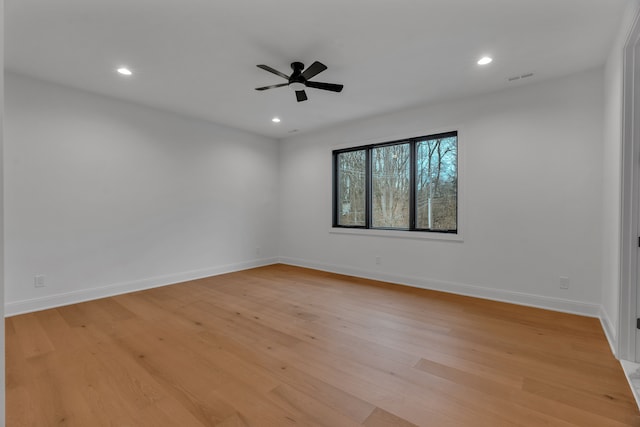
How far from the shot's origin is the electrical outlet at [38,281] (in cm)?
339

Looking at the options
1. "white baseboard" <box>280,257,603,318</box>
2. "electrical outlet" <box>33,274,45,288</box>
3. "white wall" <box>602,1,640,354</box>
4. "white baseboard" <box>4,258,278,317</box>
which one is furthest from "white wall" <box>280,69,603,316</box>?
"electrical outlet" <box>33,274,45,288</box>

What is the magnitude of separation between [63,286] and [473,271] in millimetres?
5020

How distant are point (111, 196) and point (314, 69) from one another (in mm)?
3171

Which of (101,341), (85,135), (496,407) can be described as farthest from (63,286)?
(496,407)

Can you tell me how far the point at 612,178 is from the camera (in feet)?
8.52

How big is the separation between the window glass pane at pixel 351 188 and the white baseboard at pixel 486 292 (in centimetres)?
84

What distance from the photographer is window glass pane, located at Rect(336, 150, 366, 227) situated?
16.9 ft

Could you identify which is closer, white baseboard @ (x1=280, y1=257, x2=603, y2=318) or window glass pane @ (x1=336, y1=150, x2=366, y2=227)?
white baseboard @ (x1=280, y1=257, x2=603, y2=318)

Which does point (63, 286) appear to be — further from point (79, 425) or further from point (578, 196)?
point (578, 196)

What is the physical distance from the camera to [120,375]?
210 centimetres

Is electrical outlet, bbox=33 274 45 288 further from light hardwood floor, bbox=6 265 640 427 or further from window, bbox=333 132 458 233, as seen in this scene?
window, bbox=333 132 458 233

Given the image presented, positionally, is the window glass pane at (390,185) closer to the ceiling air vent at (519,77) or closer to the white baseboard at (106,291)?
the ceiling air vent at (519,77)

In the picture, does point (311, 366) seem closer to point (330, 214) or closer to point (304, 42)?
point (304, 42)

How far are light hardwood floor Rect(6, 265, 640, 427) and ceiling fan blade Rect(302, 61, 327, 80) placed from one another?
2383 millimetres
